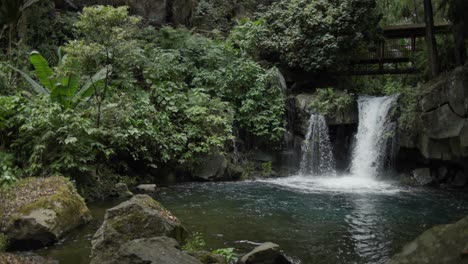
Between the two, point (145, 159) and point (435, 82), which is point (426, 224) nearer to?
point (435, 82)

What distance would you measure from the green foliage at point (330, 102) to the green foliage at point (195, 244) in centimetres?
1066

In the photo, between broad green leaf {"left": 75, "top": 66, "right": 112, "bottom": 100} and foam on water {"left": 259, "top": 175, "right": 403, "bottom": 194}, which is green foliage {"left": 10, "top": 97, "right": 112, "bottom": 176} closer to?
broad green leaf {"left": 75, "top": 66, "right": 112, "bottom": 100}

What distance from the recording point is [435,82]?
1509 centimetres

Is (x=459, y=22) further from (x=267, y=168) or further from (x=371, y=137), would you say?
(x=267, y=168)

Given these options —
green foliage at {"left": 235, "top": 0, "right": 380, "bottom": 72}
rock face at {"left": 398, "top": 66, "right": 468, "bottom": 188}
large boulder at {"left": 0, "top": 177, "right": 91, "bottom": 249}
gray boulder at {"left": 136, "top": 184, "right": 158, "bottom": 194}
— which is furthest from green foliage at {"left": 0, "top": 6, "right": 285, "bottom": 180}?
rock face at {"left": 398, "top": 66, "right": 468, "bottom": 188}

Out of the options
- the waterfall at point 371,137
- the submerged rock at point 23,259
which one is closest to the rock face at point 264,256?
the submerged rock at point 23,259

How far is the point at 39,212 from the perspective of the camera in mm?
7844

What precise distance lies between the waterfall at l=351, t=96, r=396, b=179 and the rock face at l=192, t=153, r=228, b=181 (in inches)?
212

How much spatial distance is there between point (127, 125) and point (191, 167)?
315cm

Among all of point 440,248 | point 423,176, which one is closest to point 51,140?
point 440,248

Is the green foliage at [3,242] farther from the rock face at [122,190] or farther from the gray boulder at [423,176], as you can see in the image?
the gray boulder at [423,176]

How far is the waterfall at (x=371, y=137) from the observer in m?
16.9

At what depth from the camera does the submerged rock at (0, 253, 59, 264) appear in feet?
19.5

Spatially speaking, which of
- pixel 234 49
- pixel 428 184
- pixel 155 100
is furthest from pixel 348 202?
pixel 234 49
